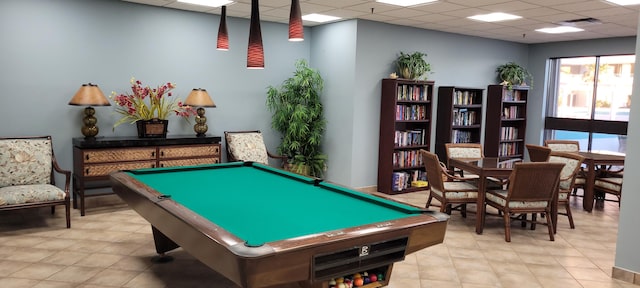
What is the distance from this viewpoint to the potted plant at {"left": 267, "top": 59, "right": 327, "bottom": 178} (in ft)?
23.1

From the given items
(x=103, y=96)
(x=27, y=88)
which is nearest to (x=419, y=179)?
(x=103, y=96)

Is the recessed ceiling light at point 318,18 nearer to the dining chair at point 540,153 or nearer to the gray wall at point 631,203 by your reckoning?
the dining chair at point 540,153

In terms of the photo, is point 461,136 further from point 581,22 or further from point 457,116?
point 581,22

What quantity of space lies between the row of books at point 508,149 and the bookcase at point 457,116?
0.81 m

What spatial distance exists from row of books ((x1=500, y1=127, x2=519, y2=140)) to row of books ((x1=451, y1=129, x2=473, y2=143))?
33.7 inches

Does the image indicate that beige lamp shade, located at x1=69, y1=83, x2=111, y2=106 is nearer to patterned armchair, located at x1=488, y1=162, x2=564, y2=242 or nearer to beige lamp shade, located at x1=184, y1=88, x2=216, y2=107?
beige lamp shade, located at x1=184, y1=88, x2=216, y2=107

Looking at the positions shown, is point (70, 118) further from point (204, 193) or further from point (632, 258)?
point (632, 258)

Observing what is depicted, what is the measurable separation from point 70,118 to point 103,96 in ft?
2.04

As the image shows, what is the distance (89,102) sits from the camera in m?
5.37

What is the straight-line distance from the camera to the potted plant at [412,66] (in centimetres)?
705

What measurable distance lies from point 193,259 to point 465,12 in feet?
14.9

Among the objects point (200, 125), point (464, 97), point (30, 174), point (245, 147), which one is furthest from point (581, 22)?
point (30, 174)

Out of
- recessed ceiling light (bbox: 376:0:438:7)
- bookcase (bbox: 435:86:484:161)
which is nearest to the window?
bookcase (bbox: 435:86:484:161)

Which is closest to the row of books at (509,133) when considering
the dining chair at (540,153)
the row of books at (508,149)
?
the row of books at (508,149)
